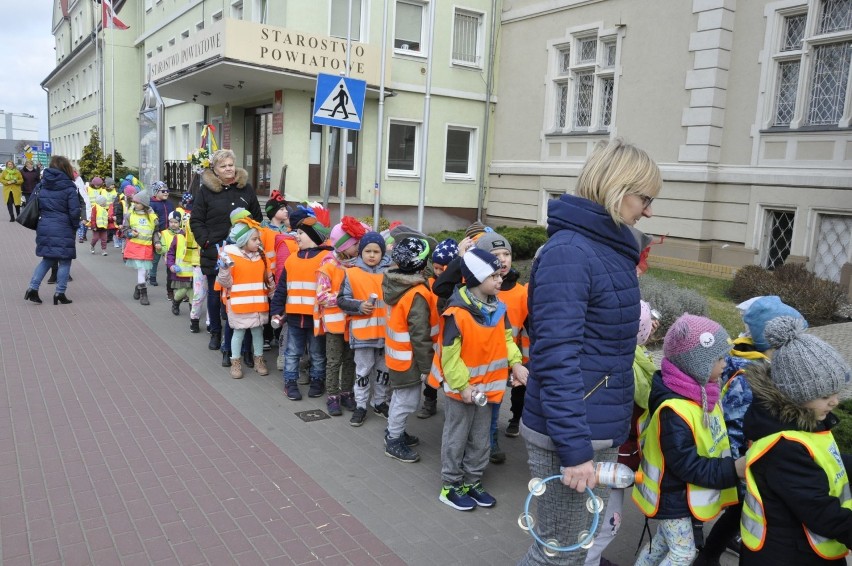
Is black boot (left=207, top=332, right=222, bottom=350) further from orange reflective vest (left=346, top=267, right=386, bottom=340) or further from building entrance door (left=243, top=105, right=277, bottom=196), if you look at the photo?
building entrance door (left=243, top=105, right=277, bottom=196)

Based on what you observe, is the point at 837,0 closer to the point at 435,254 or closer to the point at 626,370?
the point at 435,254

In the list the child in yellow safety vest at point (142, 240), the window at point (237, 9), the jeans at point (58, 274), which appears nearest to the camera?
the jeans at point (58, 274)

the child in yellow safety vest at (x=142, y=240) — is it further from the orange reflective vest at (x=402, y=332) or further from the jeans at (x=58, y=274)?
the orange reflective vest at (x=402, y=332)

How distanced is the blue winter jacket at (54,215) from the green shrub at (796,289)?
35.0 ft

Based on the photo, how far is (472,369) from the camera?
435 cm

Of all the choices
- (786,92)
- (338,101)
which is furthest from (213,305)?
(786,92)

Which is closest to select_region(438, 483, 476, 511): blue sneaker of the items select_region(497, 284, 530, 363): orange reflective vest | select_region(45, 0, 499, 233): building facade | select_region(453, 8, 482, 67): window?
select_region(497, 284, 530, 363): orange reflective vest

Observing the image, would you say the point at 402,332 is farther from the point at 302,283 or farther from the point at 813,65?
the point at 813,65

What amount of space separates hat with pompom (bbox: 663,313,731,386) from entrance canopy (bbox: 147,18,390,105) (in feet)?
46.4

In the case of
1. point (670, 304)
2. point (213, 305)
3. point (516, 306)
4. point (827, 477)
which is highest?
point (516, 306)

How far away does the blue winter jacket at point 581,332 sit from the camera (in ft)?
7.80

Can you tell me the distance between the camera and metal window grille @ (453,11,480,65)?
2008 cm

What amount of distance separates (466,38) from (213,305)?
14.9 m

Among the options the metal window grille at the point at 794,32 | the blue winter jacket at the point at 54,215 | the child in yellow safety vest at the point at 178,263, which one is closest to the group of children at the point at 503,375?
the child in yellow safety vest at the point at 178,263
